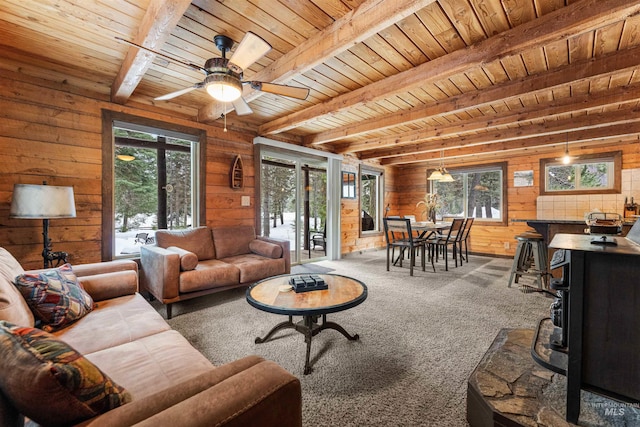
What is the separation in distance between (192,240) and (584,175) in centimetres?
710

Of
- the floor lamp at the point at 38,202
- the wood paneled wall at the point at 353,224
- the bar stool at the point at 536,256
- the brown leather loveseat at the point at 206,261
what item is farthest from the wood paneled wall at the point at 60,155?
the bar stool at the point at 536,256

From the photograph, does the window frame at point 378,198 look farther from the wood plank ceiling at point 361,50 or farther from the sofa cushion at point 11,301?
the sofa cushion at point 11,301

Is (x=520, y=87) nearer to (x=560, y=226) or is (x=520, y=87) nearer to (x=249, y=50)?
(x=560, y=226)

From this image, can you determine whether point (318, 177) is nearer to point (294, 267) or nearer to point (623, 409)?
point (294, 267)

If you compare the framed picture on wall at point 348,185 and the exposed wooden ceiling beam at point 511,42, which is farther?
the framed picture on wall at point 348,185

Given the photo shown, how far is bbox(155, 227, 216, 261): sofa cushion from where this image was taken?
10.8 feet

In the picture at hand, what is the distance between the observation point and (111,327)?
157 cm

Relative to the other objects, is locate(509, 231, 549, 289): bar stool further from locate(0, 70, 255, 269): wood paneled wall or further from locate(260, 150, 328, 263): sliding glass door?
locate(0, 70, 255, 269): wood paneled wall

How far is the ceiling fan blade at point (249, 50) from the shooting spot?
173 cm

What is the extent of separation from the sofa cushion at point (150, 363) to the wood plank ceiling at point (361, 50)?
187 cm

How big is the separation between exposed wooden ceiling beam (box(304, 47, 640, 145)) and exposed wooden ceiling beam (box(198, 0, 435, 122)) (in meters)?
1.94

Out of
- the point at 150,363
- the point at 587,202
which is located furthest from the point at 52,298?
the point at 587,202

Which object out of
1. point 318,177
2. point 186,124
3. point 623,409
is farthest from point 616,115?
point 186,124

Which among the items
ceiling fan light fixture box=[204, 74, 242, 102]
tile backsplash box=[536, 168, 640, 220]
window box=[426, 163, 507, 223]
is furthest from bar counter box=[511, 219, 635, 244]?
ceiling fan light fixture box=[204, 74, 242, 102]
